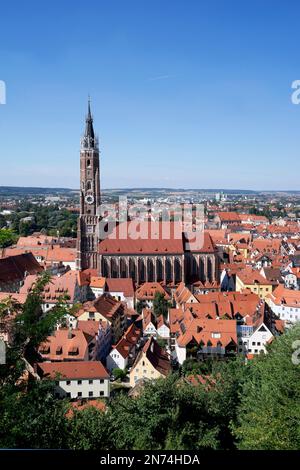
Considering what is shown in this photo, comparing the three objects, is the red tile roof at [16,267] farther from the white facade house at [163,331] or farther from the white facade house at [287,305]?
the white facade house at [287,305]

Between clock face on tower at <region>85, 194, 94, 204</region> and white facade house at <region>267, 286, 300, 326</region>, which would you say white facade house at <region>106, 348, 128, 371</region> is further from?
clock face on tower at <region>85, 194, 94, 204</region>

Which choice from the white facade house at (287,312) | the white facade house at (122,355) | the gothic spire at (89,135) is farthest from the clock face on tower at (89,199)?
the white facade house at (122,355)

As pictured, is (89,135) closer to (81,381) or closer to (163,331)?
(163,331)

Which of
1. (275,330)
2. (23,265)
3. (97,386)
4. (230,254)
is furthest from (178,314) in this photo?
(230,254)

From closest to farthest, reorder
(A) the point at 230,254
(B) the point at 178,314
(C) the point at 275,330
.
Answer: (C) the point at 275,330
(B) the point at 178,314
(A) the point at 230,254

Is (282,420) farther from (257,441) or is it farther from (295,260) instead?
(295,260)

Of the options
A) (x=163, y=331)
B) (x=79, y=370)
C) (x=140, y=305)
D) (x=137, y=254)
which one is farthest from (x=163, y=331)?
(x=137, y=254)

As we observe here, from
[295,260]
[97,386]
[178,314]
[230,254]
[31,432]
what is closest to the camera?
[31,432]
